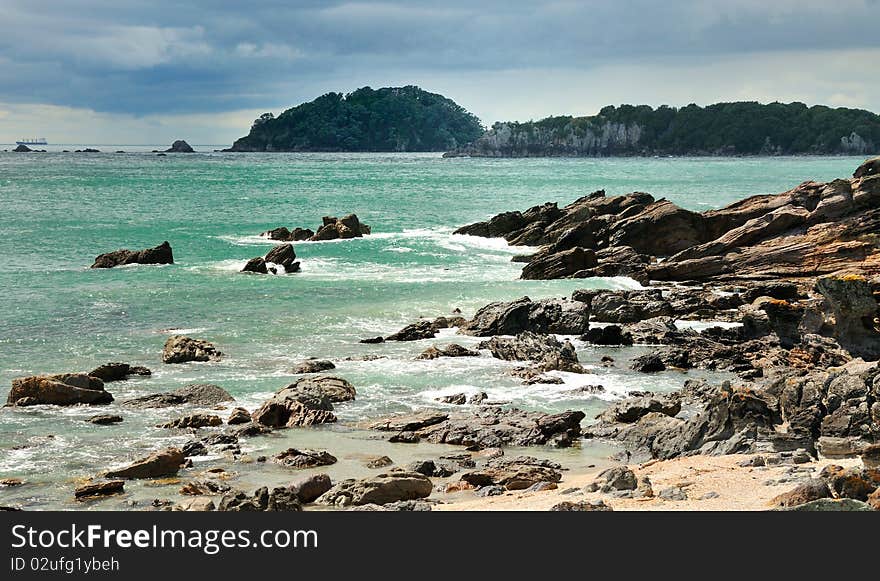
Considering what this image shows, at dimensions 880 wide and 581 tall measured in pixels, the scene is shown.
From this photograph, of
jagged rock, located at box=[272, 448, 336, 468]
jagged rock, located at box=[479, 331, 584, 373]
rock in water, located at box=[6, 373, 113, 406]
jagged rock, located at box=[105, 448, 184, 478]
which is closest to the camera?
jagged rock, located at box=[105, 448, 184, 478]

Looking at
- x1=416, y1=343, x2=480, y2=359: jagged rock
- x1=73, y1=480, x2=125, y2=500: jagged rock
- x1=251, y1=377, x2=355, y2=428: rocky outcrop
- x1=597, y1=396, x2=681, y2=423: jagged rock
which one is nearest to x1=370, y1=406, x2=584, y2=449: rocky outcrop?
x1=597, y1=396, x2=681, y2=423: jagged rock

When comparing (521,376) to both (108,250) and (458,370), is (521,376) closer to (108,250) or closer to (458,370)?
(458,370)

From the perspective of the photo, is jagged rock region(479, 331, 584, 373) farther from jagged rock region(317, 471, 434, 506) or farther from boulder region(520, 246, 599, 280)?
boulder region(520, 246, 599, 280)

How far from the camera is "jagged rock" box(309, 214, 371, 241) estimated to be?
59031mm

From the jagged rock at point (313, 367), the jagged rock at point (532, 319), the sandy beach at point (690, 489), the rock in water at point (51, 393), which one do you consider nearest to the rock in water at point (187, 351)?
the jagged rock at point (313, 367)

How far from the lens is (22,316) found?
31.8 metres

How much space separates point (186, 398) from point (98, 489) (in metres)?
6.01

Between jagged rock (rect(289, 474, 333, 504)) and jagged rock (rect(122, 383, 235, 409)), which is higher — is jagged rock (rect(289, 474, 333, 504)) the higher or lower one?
the higher one

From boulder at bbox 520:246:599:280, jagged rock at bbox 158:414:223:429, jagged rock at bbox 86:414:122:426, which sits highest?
boulder at bbox 520:246:599:280

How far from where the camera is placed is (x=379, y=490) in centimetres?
1405

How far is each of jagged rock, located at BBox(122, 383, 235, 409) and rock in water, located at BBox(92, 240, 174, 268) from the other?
25320 mm

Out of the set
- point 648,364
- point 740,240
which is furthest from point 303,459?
point 740,240

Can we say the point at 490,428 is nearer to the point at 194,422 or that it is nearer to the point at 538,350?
the point at 194,422

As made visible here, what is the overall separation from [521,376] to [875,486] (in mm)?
12672
